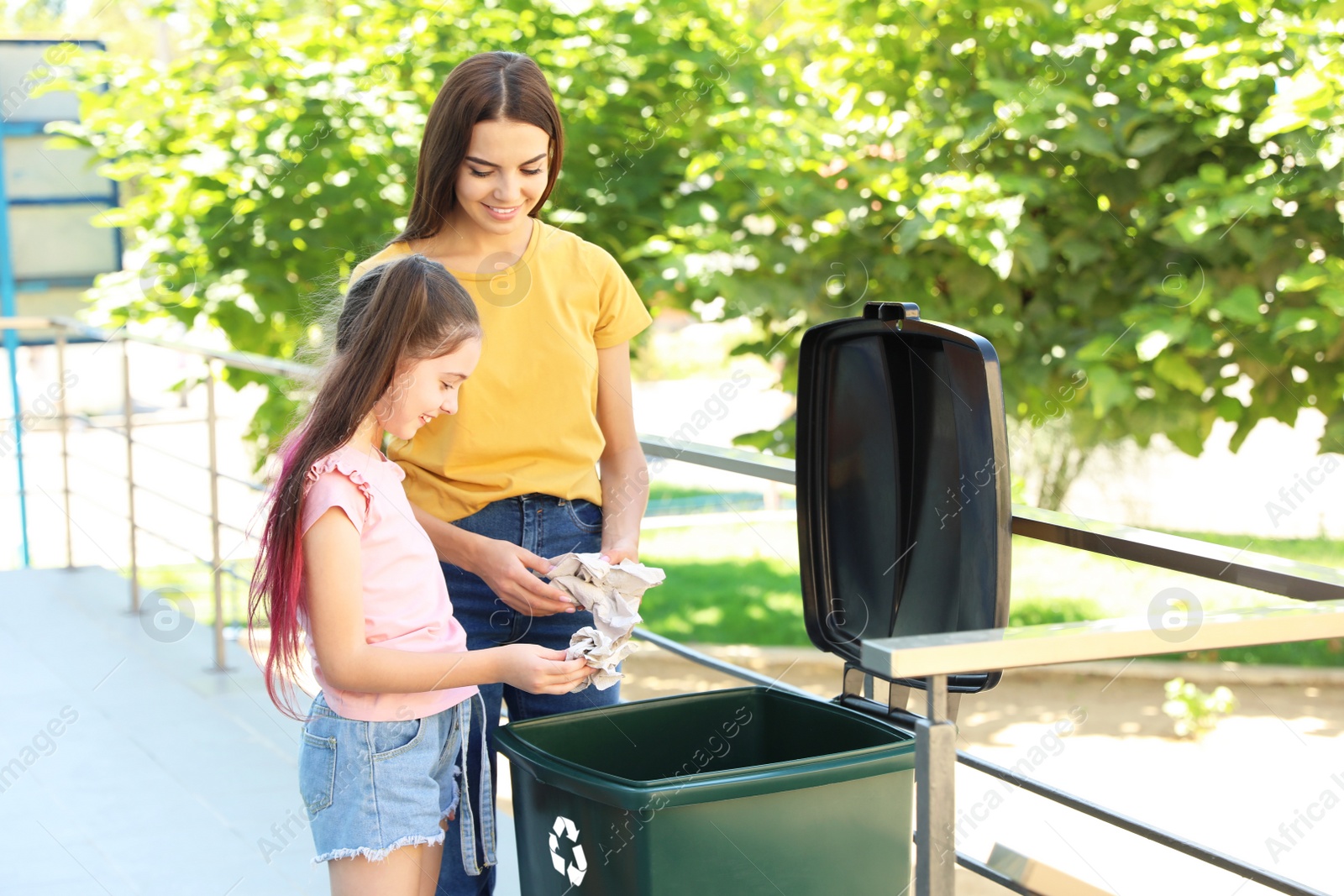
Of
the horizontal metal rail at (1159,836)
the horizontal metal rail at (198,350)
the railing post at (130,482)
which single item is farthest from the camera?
the railing post at (130,482)

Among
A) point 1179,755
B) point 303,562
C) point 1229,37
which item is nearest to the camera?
point 303,562

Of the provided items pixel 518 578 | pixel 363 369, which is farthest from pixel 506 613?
pixel 363 369

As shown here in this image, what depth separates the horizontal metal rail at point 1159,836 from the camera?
115 centimetres

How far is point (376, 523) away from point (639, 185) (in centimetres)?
318

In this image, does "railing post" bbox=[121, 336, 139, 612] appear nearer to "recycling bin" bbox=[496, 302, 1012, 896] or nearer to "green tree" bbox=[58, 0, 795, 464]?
"green tree" bbox=[58, 0, 795, 464]

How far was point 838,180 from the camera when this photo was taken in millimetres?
3838

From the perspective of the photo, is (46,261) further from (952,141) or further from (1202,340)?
(1202,340)

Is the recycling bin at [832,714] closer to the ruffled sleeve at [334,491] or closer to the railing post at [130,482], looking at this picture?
the ruffled sleeve at [334,491]

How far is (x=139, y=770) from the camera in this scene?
285 cm

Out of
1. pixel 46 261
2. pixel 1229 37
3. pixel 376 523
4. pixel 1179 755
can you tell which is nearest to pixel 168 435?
pixel 46 261

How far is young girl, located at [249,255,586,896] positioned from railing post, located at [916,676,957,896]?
46cm

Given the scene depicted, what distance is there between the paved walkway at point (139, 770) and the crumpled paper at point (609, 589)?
1.04 metres

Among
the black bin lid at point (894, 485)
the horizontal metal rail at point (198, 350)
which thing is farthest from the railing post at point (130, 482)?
the black bin lid at point (894, 485)

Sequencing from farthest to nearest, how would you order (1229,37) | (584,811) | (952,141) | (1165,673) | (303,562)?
1. (1165,673)
2. (952,141)
3. (1229,37)
4. (303,562)
5. (584,811)
